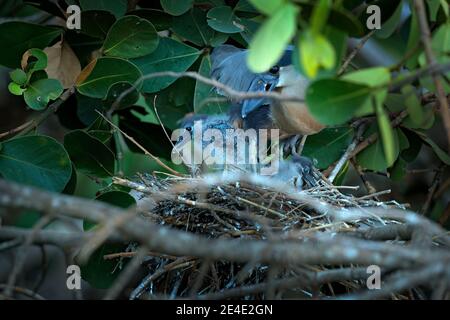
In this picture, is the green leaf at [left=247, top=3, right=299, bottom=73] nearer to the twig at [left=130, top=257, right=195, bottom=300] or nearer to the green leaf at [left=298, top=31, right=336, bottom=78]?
the green leaf at [left=298, top=31, right=336, bottom=78]

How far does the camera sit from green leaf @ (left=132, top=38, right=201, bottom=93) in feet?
9.99

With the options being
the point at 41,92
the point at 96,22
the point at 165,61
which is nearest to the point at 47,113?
the point at 41,92

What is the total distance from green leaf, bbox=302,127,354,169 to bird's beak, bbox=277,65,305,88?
14.8 inches

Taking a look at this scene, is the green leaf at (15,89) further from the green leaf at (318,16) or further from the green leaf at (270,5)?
the green leaf at (318,16)

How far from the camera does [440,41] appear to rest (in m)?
2.09

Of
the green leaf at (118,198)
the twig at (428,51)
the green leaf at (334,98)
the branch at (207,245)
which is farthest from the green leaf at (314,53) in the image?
the green leaf at (118,198)

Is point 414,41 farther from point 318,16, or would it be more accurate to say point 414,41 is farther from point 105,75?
point 105,75

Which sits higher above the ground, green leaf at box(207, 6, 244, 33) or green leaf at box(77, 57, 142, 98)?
green leaf at box(207, 6, 244, 33)

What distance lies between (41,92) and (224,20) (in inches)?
29.8

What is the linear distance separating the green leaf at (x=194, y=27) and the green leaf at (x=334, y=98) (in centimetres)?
130

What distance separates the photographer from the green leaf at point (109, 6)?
2921mm

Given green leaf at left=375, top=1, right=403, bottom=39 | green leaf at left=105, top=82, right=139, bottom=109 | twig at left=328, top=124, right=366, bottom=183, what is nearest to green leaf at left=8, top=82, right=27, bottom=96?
green leaf at left=105, top=82, right=139, bottom=109
